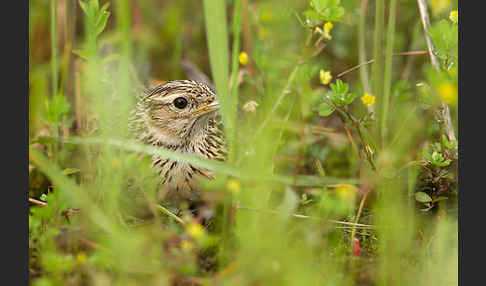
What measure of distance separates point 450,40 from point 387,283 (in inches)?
49.3

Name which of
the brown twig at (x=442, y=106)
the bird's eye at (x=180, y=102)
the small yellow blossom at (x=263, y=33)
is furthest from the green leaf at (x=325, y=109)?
the small yellow blossom at (x=263, y=33)

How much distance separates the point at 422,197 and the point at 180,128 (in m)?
1.45

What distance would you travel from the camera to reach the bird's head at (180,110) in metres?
3.53

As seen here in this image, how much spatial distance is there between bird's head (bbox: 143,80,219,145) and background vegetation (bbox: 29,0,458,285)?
0.86 ft

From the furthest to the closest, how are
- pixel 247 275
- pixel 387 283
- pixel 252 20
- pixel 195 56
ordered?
pixel 195 56 → pixel 252 20 → pixel 387 283 → pixel 247 275

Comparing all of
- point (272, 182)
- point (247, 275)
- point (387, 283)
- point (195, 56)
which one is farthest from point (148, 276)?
point (195, 56)

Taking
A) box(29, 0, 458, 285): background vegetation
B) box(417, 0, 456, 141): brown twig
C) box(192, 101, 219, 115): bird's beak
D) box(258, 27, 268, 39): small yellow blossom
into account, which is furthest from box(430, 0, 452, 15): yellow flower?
box(192, 101, 219, 115): bird's beak

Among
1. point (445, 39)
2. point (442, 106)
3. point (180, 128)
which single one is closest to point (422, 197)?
point (442, 106)

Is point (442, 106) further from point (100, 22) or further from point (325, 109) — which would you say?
point (100, 22)

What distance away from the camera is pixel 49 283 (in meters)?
2.30

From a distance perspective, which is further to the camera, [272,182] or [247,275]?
[272,182]

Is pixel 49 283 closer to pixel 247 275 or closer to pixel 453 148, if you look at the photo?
pixel 247 275

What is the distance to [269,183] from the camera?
105 inches

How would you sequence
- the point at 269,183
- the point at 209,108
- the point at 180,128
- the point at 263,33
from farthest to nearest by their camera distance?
the point at 263,33 → the point at 180,128 → the point at 209,108 → the point at 269,183
